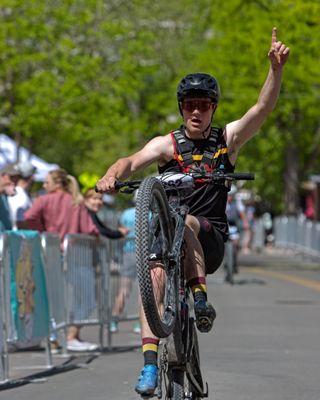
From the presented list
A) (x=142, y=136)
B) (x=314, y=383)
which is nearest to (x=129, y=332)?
(x=314, y=383)

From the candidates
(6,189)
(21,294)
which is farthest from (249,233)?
(21,294)

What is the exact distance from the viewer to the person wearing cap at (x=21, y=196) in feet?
50.4

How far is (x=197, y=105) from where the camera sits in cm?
809

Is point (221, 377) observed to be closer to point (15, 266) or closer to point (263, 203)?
point (15, 266)

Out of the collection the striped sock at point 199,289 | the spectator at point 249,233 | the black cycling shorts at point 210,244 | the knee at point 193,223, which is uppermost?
the spectator at point 249,233

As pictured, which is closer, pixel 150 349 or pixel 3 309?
pixel 150 349

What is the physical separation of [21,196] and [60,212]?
3.66ft

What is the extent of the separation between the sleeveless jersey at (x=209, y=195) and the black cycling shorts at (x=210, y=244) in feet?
0.34

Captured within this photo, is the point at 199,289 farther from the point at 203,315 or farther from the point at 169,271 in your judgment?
the point at 169,271

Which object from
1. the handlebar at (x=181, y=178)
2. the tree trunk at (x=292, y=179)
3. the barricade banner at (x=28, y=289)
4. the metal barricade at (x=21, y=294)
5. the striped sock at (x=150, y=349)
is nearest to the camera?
the striped sock at (x=150, y=349)

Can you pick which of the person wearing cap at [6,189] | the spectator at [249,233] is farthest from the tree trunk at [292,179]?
the person wearing cap at [6,189]

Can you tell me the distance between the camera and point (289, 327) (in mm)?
16297

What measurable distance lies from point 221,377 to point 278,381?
18.0 inches

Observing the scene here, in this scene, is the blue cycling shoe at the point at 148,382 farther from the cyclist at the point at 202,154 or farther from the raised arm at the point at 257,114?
the raised arm at the point at 257,114
